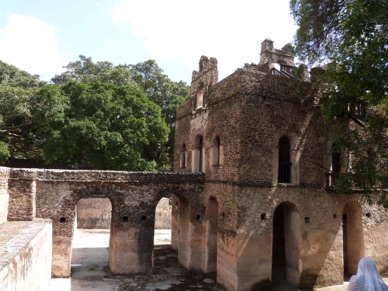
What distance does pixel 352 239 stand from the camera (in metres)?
15.0

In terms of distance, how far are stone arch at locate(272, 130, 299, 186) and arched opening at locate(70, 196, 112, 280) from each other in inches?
339

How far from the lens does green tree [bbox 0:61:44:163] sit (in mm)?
22625

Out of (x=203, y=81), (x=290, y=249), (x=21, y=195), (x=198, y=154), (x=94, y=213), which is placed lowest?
(x=94, y=213)

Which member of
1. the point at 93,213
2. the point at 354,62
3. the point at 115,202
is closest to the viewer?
Answer: the point at 354,62

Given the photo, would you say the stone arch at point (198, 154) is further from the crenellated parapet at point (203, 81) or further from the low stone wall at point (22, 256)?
the low stone wall at point (22, 256)

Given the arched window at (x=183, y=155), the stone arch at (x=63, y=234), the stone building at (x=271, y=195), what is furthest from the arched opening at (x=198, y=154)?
the stone arch at (x=63, y=234)

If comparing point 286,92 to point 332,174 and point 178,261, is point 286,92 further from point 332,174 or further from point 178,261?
point 178,261

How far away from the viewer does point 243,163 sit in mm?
12383

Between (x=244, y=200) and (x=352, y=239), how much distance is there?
6.42m

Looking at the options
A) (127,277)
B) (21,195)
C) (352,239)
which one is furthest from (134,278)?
(352,239)

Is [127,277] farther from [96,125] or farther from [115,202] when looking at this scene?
[96,125]

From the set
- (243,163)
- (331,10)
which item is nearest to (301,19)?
(331,10)

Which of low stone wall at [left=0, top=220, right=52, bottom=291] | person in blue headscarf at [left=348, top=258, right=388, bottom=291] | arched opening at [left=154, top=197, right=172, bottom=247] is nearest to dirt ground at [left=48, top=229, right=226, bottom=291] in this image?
low stone wall at [left=0, top=220, right=52, bottom=291]

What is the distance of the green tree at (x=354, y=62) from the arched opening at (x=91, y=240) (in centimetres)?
1150
